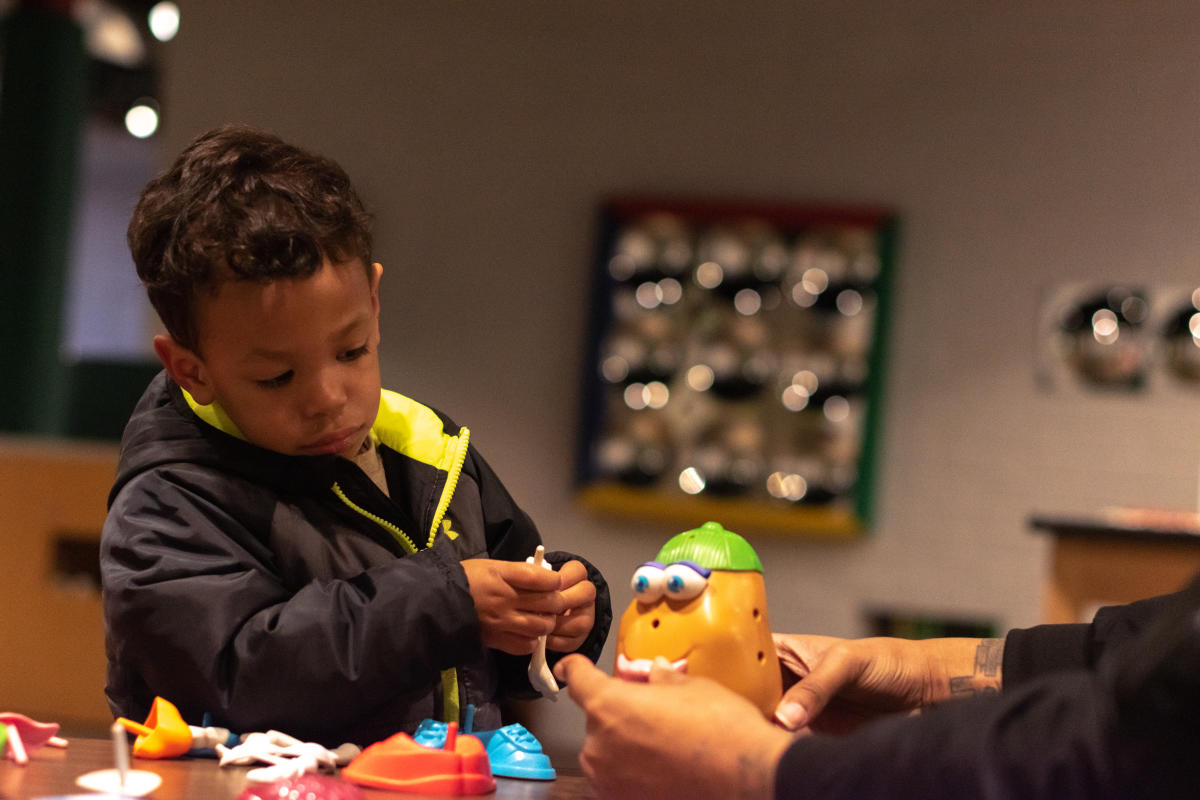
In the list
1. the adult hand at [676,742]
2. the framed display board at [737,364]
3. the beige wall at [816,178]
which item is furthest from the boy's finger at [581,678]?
the framed display board at [737,364]

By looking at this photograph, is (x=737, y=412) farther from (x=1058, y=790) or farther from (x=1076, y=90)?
(x=1058, y=790)

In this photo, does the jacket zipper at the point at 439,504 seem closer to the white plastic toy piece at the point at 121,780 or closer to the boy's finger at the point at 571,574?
the boy's finger at the point at 571,574

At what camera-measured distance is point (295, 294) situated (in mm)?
1161

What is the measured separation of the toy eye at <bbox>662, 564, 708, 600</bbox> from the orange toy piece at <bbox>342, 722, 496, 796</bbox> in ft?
0.68

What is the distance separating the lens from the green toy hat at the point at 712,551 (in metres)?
1.08

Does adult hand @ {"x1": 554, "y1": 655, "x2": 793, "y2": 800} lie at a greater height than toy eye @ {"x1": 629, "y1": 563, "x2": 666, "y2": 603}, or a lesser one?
lesser

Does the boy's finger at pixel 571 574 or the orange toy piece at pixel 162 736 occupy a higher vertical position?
the boy's finger at pixel 571 574

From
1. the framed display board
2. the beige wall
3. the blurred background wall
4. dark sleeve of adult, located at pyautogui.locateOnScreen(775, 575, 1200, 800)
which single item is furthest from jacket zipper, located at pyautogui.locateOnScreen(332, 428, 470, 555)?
the framed display board

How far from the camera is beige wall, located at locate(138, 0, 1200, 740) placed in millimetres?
4406

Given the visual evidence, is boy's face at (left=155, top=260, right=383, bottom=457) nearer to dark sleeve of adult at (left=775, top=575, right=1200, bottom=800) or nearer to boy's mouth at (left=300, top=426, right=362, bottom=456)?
boy's mouth at (left=300, top=426, right=362, bottom=456)

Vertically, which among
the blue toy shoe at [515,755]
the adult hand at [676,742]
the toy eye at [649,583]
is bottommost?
the blue toy shoe at [515,755]

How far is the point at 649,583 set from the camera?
107cm

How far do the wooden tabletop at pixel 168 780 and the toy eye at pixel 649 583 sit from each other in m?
0.17

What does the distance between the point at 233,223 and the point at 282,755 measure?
1.55 feet
